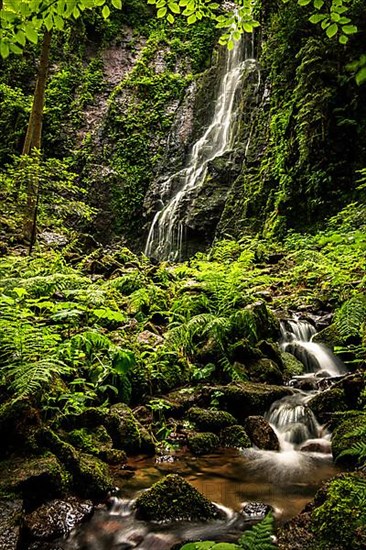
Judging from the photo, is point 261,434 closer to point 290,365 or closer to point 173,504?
point 173,504

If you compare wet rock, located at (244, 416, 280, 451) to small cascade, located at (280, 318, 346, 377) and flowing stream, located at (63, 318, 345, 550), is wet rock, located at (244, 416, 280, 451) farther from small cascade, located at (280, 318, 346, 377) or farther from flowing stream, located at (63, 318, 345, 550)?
small cascade, located at (280, 318, 346, 377)

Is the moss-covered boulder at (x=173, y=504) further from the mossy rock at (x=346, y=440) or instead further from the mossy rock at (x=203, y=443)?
the mossy rock at (x=346, y=440)

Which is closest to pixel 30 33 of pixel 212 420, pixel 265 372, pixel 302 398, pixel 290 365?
pixel 212 420

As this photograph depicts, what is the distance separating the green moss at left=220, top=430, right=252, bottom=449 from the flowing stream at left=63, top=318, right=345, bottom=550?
11cm

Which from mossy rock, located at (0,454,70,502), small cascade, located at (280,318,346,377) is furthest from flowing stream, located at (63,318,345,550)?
small cascade, located at (280,318,346,377)

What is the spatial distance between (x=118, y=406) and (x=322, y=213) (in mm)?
10049

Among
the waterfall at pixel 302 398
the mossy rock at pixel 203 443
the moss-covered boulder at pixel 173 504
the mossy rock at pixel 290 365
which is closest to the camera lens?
the moss-covered boulder at pixel 173 504

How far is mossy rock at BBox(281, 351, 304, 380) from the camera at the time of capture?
256 inches

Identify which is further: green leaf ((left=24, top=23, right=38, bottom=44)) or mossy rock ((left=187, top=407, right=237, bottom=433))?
→ mossy rock ((left=187, top=407, right=237, bottom=433))

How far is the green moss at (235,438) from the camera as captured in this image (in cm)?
457

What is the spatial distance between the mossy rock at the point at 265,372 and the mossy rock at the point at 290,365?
0.28m

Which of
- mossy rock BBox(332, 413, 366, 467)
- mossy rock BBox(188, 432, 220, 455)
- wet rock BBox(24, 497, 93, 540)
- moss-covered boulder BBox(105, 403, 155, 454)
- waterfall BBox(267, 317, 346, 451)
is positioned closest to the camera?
wet rock BBox(24, 497, 93, 540)

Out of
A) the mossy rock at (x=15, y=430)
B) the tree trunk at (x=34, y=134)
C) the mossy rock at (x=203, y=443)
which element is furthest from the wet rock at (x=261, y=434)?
the tree trunk at (x=34, y=134)

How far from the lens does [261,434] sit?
4.67 m
